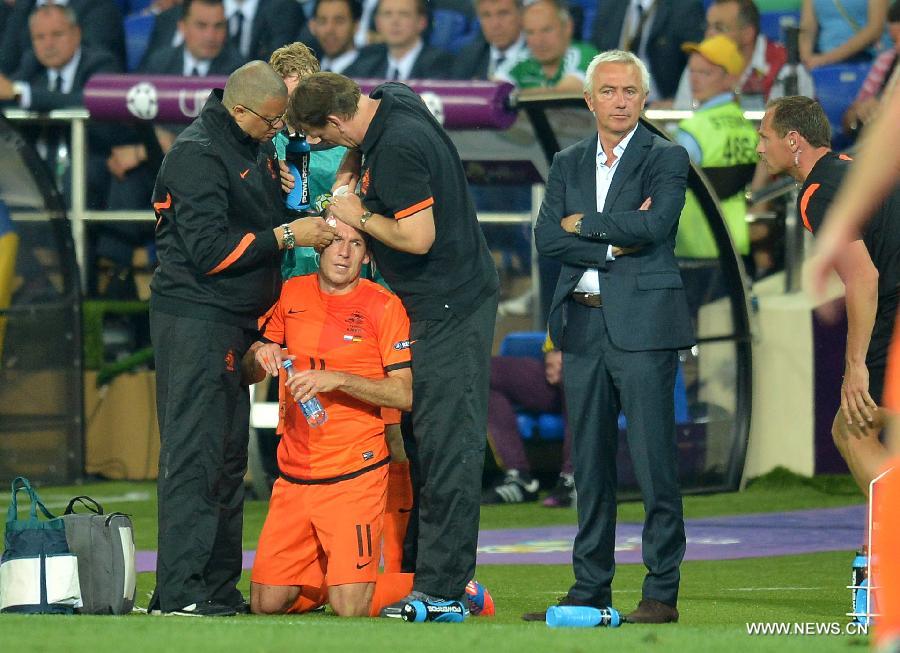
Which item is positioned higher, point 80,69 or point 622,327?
point 80,69

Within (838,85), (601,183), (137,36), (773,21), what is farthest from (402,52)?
(601,183)

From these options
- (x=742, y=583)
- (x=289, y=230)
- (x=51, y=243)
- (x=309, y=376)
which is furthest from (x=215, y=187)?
(x=51, y=243)

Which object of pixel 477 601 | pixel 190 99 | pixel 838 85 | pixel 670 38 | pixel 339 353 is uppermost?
pixel 670 38

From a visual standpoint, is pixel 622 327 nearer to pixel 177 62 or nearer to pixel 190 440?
pixel 190 440

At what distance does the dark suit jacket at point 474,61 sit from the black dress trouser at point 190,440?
7690 mm

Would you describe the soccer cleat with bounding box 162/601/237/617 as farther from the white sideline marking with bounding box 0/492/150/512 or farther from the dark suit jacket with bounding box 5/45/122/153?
the dark suit jacket with bounding box 5/45/122/153

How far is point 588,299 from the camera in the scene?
614 cm

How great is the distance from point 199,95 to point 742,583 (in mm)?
5846

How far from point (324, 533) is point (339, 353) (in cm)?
71

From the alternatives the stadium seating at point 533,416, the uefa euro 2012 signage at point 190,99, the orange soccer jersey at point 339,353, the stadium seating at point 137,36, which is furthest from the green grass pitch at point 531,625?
the stadium seating at point 137,36

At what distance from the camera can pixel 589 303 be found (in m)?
6.13

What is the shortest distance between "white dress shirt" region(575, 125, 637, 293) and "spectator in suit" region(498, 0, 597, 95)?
666 centimetres

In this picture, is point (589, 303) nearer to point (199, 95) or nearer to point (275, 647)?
point (275, 647)

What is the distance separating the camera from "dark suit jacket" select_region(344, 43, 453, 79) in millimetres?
Result: 13680
